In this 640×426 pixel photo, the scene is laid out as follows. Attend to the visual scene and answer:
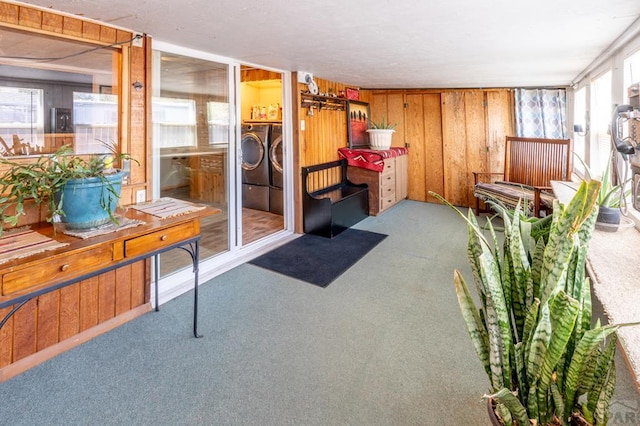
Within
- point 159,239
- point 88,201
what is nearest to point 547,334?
point 159,239

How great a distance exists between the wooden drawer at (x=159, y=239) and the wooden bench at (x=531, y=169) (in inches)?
139

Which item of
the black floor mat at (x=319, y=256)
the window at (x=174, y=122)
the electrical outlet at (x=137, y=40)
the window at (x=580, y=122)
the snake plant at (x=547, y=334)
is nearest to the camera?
the snake plant at (x=547, y=334)

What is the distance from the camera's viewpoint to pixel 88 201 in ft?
5.45

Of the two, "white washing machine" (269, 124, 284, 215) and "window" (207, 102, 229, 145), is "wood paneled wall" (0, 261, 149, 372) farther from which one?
"white washing machine" (269, 124, 284, 215)

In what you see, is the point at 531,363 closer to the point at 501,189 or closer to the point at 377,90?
the point at 501,189

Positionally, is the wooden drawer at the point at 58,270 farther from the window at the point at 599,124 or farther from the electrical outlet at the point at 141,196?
the window at the point at 599,124

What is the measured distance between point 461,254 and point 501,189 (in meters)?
1.34

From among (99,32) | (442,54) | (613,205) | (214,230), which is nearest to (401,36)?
(442,54)

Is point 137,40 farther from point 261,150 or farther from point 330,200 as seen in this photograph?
point 261,150

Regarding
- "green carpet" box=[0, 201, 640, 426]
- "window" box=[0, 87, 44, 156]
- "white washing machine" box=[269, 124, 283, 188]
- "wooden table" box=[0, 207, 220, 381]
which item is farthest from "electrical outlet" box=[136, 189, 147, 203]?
"white washing machine" box=[269, 124, 283, 188]

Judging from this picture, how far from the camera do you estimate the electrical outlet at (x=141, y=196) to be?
2.43m

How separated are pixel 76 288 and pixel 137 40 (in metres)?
1.73

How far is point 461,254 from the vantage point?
11.5 ft

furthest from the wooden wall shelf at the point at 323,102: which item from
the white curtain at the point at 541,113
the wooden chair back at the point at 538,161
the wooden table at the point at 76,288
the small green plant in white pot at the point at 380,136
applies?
the white curtain at the point at 541,113
